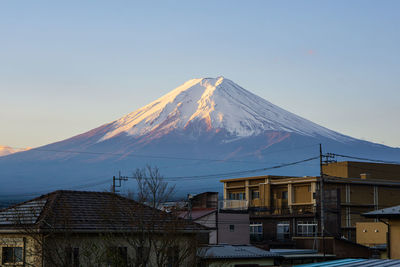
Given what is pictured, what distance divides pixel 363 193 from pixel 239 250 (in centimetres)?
4111

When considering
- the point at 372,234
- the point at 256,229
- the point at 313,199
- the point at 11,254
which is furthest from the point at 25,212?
the point at 313,199

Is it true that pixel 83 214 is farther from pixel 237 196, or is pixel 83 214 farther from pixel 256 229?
pixel 237 196

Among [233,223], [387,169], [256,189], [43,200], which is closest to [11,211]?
[43,200]

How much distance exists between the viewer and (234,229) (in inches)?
2188

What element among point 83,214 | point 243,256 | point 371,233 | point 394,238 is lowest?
point 243,256

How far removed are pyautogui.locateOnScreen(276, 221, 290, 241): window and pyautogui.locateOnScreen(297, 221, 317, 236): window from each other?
1.48 metres

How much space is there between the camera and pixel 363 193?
7375 cm

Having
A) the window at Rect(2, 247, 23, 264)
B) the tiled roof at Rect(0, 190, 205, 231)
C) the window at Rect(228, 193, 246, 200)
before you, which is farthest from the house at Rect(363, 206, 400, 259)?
the window at Rect(228, 193, 246, 200)

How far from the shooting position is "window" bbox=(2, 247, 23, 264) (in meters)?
24.5

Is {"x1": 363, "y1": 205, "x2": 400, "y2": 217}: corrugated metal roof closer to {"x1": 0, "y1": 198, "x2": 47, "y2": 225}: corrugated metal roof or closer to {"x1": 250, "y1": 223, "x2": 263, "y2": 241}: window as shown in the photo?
{"x1": 0, "y1": 198, "x2": 47, "y2": 225}: corrugated metal roof

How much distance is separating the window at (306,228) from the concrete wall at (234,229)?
420 inches

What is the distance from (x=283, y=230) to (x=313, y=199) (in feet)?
16.3

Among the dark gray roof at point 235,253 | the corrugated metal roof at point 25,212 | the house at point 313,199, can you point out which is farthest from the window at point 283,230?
the corrugated metal roof at point 25,212

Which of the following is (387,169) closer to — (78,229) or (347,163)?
(347,163)
